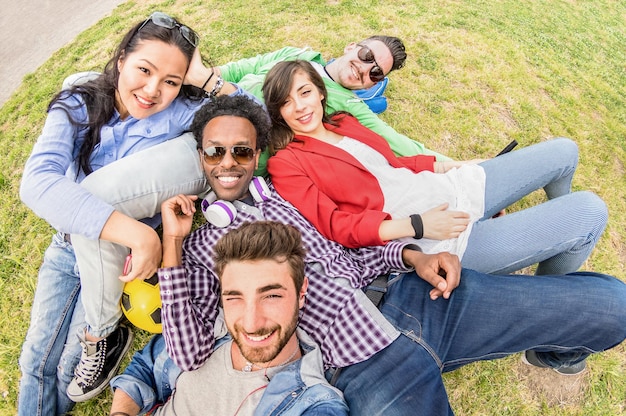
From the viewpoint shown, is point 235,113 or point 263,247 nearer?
point 263,247

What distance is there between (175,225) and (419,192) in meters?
2.18

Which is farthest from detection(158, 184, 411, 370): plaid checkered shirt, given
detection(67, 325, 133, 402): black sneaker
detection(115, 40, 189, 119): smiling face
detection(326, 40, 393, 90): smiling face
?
detection(326, 40, 393, 90): smiling face

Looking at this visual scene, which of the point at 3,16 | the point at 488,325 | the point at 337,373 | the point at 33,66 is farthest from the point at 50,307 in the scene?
the point at 3,16

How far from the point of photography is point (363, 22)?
23.8ft

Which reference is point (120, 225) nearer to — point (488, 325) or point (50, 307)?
point (50, 307)

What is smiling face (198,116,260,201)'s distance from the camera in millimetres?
3309

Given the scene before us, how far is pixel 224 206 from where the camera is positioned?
325cm

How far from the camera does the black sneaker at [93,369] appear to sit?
3230 mm

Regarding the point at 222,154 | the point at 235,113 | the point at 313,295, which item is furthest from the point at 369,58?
the point at 313,295

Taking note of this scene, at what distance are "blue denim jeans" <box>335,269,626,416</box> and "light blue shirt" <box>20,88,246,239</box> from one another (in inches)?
84.4

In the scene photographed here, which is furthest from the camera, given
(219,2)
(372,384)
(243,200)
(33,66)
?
(219,2)

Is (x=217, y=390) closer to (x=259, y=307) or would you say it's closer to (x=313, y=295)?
(x=259, y=307)

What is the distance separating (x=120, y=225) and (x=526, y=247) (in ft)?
10.4

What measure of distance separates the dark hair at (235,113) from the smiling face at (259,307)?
1.45m
